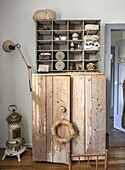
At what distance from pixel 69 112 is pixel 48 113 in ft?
1.02

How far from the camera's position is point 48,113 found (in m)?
2.86

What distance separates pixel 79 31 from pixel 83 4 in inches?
21.3

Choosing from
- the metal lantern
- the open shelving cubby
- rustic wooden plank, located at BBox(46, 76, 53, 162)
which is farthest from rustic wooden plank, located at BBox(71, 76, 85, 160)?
the metal lantern

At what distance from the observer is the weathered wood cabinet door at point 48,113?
9.29 feet

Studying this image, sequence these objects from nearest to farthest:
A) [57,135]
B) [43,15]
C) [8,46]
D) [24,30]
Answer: [57,135] → [43,15] → [8,46] → [24,30]

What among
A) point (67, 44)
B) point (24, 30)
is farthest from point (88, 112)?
point (24, 30)

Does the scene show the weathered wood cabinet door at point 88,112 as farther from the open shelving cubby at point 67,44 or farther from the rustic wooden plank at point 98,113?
the open shelving cubby at point 67,44

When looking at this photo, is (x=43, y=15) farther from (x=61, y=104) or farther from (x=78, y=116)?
(x=78, y=116)

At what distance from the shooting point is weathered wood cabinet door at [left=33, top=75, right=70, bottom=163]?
2832mm

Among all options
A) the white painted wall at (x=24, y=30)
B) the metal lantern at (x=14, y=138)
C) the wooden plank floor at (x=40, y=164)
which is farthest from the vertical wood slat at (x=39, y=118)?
the white painted wall at (x=24, y=30)

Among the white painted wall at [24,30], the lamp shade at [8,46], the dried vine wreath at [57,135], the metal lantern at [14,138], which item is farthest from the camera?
the white painted wall at [24,30]

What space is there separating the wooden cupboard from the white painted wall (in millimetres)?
705

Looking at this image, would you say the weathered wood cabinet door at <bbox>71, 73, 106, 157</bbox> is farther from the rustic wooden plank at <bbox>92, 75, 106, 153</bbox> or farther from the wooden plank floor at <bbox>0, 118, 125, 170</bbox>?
the wooden plank floor at <bbox>0, 118, 125, 170</bbox>

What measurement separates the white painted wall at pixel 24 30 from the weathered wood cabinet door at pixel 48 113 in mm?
696
